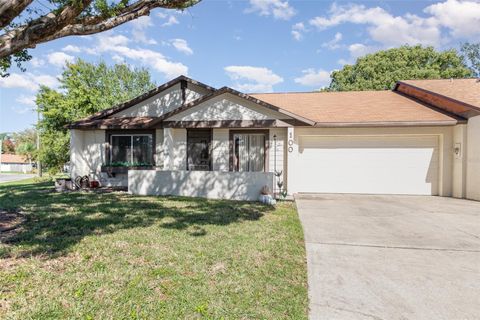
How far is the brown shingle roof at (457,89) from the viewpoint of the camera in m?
10.9

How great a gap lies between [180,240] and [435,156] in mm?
11322

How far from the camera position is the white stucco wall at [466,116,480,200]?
396 inches

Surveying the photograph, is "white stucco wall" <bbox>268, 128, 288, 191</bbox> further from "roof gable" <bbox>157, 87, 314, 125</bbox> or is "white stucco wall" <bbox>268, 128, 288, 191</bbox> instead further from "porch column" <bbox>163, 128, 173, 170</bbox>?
"porch column" <bbox>163, 128, 173, 170</bbox>

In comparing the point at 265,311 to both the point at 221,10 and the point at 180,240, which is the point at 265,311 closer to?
the point at 180,240

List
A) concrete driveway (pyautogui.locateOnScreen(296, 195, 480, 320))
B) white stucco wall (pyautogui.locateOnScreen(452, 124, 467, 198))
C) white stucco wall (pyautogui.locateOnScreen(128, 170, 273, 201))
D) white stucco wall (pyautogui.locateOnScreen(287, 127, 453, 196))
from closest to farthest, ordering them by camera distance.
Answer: concrete driveway (pyautogui.locateOnScreen(296, 195, 480, 320))
white stucco wall (pyautogui.locateOnScreen(128, 170, 273, 201))
white stucco wall (pyautogui.locateOnScreen(452, 124, 467, 198))
white stucco wall (pyautogui.locateOnScreen(287, 127, 453, 196))

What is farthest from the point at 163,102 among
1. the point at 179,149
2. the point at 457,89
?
the point at 457,89

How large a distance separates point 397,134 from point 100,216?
37.3 feet

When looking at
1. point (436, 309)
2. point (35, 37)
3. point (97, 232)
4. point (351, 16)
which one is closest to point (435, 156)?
point (351, 16)

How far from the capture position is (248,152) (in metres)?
12.2

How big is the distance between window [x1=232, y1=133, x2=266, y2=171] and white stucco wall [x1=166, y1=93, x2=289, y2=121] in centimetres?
94

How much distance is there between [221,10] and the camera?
12000mm

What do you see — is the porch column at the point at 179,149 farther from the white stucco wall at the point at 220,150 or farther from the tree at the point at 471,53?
the tree at the point at 471,53

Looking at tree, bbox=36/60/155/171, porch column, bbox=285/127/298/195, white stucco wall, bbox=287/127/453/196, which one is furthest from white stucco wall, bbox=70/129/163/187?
white stucco wall, bbox=287/127/453/196

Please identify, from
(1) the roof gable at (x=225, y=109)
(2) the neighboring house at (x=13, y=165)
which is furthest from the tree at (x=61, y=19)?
(2) the neighboring house at (x=13, y=165)
